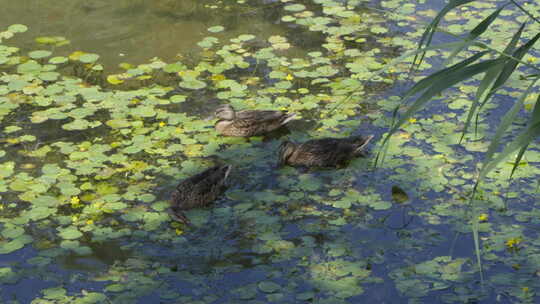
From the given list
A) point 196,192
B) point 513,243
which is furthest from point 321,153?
point 513,243

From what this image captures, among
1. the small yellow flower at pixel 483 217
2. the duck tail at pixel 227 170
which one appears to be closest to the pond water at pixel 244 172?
the small yellow flower at pixel 483 217

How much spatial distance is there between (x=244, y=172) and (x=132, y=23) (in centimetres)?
366

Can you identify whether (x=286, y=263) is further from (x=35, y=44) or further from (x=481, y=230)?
(x=35, y=44)

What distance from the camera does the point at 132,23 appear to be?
30.9ft

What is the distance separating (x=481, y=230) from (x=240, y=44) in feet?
13.3

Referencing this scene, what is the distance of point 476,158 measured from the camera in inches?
254

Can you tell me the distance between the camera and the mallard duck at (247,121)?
22.7ft

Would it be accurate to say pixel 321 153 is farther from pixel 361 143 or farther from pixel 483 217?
pixel 483 217

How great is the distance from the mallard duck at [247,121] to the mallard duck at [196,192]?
2.92ft

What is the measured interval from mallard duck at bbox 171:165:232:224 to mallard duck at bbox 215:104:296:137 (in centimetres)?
89

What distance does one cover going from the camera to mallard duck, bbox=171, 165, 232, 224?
5.90m

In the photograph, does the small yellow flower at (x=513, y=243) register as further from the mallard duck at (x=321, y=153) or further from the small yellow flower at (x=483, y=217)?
the mallard duck at (x=321, y=153)

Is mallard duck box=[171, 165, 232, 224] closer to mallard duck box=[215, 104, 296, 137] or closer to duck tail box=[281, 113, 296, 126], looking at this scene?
mallard duck box=[215, 104, 296, 137]

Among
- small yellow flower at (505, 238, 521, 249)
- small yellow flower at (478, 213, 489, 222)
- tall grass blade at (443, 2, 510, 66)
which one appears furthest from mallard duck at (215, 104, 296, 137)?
tall grass blade at (443, 2, 510, 66)
